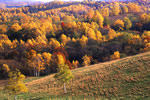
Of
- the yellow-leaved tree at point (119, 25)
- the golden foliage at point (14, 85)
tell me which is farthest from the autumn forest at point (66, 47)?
the golden foliage at point (14, 85)

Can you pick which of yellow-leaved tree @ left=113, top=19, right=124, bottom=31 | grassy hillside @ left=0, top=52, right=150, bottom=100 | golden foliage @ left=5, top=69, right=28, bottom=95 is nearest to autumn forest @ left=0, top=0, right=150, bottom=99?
yellow-leaved tree @ left=113, top=19, right=124, bottom=31

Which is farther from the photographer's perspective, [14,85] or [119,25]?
[119,25]

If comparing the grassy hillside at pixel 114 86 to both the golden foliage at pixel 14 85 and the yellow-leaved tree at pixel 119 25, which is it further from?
the yellow-leaved tree at pixel 119 25

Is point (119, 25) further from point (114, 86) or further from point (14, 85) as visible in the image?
point (14, 85)

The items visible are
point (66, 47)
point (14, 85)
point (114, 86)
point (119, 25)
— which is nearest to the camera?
point (14, 85)

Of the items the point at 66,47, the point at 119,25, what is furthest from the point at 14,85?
the point at 119,25

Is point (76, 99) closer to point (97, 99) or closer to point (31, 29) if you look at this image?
point (97, 99)

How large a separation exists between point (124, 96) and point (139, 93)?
7.14 ft

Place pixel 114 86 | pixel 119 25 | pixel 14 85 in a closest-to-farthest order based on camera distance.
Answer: pixel 14 85 < pixel 114 86 < pixel 119 25

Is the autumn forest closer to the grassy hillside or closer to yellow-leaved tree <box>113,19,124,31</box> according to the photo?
yellow-leaved tree <box>113,19,124,31</box>

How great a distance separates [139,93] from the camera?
20062 mm

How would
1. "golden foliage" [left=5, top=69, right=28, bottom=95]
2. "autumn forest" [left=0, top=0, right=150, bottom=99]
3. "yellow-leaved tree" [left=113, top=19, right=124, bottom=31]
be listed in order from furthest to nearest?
"yellow-leaved tree" [left=113, top=19, right=124, bottom=31] < "autumn forest" [left=0, top=0, right=150, bottom=99] < "golden foliage" [left=5, top=69, right=28, bottom=95]

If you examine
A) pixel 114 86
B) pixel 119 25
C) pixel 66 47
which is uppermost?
pixel 119 25

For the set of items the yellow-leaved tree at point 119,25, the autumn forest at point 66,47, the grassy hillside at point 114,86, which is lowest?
the grassy hillside at point 114,86
